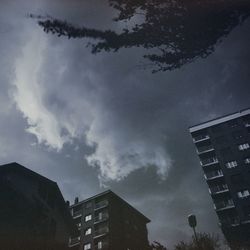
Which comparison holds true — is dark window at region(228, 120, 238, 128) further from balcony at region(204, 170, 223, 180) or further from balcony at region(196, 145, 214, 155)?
balcony at region(204, 170, 223, 180)

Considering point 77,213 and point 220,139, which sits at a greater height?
point 220,139

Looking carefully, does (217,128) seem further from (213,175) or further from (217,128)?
(213,175)

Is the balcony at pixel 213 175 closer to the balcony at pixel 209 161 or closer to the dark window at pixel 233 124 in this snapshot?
the balcony at pixel 209 161

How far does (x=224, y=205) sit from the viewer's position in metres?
41.0

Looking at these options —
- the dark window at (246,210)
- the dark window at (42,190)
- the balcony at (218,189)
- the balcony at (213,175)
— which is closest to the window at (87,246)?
the dark window at (42,190)

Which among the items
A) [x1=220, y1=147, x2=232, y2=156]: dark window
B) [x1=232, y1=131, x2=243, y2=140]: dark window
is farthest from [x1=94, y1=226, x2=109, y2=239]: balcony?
[x1=232, y1=131, x2=243, y2=140]: dark window

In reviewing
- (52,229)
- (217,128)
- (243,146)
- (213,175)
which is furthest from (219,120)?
(52,229)

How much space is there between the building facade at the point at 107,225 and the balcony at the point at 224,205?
12.5 metres

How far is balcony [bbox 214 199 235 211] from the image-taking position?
40506 millimetres

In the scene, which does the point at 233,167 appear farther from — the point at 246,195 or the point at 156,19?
the point at 156,19

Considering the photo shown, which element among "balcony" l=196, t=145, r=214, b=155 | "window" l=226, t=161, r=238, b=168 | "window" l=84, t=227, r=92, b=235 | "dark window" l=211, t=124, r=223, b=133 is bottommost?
"window" l=84, t=227, r=92, b=235

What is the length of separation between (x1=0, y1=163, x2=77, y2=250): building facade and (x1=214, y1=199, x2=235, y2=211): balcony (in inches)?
904

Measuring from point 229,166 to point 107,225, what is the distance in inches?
871

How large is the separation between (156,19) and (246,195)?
129ft
